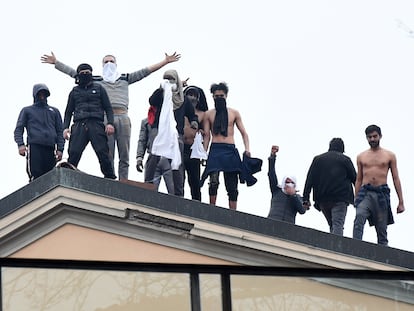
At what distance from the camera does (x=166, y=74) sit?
18531 mm

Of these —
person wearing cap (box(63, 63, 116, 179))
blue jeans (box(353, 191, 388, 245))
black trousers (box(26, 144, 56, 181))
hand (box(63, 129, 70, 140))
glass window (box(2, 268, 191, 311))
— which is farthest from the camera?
black trousers (box(26, 144, 56, 181))

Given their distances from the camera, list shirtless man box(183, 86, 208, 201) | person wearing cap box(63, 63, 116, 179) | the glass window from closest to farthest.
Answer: the glass window, person wearing cap box(63, 63, 116, 179), shirtless man box(183, 86, 208, 201)

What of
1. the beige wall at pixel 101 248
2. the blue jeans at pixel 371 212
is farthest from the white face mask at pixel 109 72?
the blue jeans at pixel 371 212

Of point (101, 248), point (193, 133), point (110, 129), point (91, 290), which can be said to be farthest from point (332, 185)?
point (91, 290)

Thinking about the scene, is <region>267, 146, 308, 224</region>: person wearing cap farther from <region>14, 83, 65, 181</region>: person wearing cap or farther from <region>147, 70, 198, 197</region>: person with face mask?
<region>14, 83, 65, 181</region>: person wearing cap

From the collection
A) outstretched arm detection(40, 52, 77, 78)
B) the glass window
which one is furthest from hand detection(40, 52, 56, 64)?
the glass window

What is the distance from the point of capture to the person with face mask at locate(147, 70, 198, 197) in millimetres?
18016

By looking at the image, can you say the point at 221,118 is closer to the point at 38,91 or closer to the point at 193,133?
the point at 193,133

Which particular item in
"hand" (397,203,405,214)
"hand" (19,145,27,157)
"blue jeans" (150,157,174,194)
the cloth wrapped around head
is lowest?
"hand" (397,203,405,214)

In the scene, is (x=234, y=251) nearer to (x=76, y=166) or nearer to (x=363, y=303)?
(x=76, y=166)

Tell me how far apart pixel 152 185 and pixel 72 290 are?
31.6 ft

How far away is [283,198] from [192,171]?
1.02 meters

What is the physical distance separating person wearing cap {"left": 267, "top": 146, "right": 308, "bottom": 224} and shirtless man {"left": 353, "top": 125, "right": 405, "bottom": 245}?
707 millimetres

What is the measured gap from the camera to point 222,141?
1830cm
